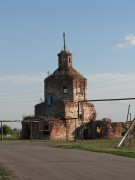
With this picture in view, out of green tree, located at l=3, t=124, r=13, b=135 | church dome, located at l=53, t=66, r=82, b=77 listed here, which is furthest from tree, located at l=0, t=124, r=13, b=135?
church dome, located at l=53, t=66, r=82, b=77

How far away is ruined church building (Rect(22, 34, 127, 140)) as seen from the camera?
58125mm

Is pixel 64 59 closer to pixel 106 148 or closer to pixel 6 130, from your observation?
pixel 6 130

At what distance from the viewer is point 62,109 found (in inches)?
2389

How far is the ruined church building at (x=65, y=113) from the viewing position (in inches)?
2288

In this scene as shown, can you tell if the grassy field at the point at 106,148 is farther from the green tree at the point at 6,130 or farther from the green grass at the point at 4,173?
the green tree at the point at 6,130

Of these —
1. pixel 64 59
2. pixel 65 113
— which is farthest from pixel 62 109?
pixel 64 59

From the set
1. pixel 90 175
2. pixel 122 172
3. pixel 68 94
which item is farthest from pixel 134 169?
pixel 68 94

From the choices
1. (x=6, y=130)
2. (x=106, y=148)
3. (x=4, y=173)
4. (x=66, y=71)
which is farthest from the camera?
(x=6, y=130)

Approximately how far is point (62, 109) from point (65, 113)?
0.70 m

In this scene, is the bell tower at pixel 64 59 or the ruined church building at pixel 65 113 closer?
the ruined church building at pixel 65 113

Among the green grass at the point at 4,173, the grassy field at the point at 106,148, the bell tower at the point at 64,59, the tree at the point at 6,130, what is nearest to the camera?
the green grass at the point at 4,173

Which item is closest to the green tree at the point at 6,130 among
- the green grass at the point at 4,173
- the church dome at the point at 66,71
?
the church dome at the point at 66,71

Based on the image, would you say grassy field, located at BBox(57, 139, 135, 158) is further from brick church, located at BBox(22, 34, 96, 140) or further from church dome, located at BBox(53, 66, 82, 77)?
church dome, located at BBox(53, 66, 82, 77)

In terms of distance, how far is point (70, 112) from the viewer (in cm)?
6119
